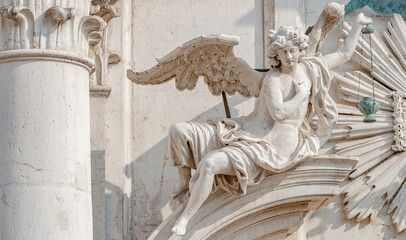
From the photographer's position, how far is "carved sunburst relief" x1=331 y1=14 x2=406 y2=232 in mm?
9234

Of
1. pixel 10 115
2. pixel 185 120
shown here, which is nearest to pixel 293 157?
pixel 185 120

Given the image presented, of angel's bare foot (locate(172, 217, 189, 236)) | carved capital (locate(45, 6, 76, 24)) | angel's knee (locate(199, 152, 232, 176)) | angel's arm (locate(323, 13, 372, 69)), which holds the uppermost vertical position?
carved capital (locate(45, 6, 76, 24))

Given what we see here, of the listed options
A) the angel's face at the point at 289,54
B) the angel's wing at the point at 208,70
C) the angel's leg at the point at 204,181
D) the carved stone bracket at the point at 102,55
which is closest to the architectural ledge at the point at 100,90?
the carved stone bracket at the point at 102,55

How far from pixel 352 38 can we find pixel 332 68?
0.24 meters

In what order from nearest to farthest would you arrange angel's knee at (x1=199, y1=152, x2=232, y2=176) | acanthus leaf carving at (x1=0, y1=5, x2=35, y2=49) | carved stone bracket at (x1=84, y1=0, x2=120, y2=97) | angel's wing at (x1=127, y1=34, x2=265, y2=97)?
acanthus leaf carving at (x1=0, y1=5, x2=35, y2=49) < angel's knee at (x1=199, y1=152, x2=232, y2=176) < angel's wing at (x1=127, y1=34, x2=265, y2=97) < carved stone bracket at (x1=84, y1=0, x2=120, y2=97)

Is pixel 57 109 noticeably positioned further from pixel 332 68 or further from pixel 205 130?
pixel 332 68

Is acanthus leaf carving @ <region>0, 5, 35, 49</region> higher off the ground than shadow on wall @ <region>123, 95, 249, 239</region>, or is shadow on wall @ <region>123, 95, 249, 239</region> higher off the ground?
acanthus leaf carving @ <region>0, 5, 35, 49</region>

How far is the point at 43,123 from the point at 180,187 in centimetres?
108

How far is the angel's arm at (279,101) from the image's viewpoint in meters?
8.62

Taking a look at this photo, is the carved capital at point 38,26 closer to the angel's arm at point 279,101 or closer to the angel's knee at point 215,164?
the angel's knee at point 215,164

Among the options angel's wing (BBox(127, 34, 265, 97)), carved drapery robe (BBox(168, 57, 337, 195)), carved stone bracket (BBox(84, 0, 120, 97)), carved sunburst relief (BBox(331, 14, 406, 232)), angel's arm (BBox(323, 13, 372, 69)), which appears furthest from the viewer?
carved sunburst relief (BBox(331, 14, 406, 232))

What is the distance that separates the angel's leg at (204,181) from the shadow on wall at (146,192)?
89 centimetres

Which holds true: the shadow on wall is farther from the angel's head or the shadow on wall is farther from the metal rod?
the angel's head

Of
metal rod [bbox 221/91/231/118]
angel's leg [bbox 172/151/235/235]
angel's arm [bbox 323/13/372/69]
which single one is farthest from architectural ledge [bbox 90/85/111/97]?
angel's arm [bbox 323/13/372/69]
